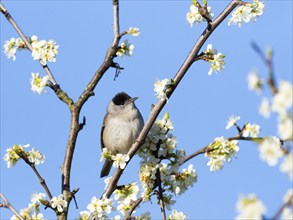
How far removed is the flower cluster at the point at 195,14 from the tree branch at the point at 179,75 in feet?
0.56

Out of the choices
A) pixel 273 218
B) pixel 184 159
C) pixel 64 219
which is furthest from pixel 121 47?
pixel 273 218

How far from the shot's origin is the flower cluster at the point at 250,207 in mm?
1819

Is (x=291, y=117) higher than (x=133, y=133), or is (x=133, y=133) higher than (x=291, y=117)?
(x=133, y=133)

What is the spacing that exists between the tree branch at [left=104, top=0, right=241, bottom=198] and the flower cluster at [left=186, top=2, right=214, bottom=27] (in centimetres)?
17

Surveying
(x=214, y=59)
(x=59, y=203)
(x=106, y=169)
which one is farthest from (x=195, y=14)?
(x=106, y=169)

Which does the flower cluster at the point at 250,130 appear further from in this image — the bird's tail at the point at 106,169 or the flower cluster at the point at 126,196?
the bird's tail at the point at 106,169

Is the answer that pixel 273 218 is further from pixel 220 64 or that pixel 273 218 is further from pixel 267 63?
pixel 220 64

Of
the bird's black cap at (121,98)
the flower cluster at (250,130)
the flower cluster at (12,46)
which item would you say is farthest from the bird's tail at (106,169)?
the flower cluster at (250,130)

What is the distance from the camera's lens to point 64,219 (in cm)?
478

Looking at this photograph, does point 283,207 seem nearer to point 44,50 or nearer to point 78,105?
point 78,105

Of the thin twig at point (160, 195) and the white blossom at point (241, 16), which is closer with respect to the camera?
the thin twig at point (160, 195)

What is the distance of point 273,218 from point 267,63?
1.67 feet

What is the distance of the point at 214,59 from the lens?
5.28 m

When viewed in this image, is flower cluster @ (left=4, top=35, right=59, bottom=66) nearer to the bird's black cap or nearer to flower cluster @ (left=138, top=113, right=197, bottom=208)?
flower cluster @ (left=138, top=113, right=197, bottom=208)
